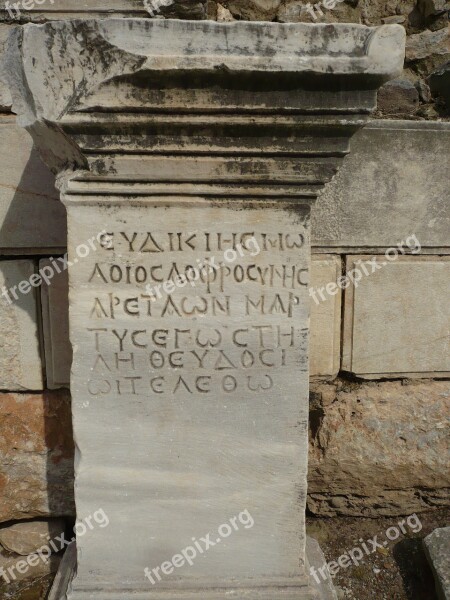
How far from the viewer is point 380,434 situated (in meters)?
2.57

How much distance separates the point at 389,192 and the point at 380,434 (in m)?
1.13

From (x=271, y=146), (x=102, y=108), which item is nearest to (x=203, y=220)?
(x=271, y=146)

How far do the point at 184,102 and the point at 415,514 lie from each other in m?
2.29

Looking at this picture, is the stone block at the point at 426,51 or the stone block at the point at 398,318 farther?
the stone block at the point at 426,51

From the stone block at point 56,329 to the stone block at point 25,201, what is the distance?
0.11 metres

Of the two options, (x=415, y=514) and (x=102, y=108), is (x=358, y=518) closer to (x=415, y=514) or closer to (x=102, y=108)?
(x=415, y=514)

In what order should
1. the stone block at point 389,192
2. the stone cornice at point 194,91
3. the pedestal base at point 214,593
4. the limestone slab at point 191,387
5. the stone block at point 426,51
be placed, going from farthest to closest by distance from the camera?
the stone block at point 426,51 → the stone block at point 389,192 → the pedestal base at point 214,593 → the limestone slab at point 191,387 → the stone cornice at point 194,91

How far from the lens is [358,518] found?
2.72 m

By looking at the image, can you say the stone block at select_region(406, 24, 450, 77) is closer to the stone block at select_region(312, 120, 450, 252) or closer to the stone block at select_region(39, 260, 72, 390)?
the stone block at select_region(312, 120, 450, 252)

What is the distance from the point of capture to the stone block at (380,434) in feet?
8.44

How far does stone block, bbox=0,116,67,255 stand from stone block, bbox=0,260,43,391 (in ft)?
0.34

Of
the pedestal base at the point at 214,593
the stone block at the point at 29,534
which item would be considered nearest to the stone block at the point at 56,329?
the stone block at the point at 29,534
